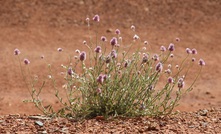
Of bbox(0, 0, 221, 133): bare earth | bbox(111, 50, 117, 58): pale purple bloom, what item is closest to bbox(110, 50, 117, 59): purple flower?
bbox(111, 50, 117, 58): pale purple bloom

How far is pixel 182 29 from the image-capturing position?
13.9 metres

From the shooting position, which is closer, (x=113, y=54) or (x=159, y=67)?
(x=159, y=67)

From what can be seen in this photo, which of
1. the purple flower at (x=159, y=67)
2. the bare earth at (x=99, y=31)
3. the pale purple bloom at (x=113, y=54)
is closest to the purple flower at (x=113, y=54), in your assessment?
the pale purple bloom at (x=113, y=54)

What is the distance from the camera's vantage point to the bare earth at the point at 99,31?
9.86 m

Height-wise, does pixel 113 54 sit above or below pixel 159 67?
above

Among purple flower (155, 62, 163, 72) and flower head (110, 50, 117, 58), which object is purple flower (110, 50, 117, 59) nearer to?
flower head (110, 50, 117, 58)

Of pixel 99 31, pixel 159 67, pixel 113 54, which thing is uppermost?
pixel 99 31

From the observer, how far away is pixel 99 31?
1366cm

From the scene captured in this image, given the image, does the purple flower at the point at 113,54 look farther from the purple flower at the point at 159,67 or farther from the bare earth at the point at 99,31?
the bare earth at the point at 99,31

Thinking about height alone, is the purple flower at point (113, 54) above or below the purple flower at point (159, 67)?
above

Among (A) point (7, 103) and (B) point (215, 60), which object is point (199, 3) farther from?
(A) point (7, 103)

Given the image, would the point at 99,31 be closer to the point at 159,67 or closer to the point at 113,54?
the point at 113,54

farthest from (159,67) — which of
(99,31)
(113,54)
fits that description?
(99,31)

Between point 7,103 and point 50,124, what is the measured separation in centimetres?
394
